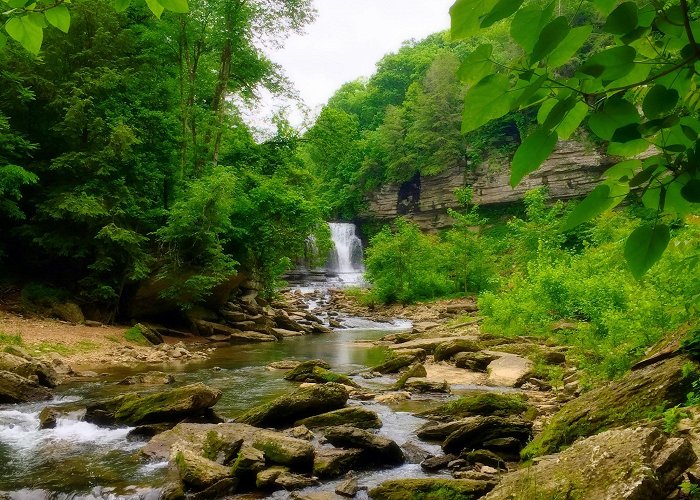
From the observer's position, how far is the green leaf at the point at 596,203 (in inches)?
31.8

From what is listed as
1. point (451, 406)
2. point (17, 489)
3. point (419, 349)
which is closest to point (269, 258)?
point (419, 349)

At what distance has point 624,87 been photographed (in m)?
0.77

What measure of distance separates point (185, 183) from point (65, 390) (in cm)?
1017

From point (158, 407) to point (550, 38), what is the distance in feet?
26.3

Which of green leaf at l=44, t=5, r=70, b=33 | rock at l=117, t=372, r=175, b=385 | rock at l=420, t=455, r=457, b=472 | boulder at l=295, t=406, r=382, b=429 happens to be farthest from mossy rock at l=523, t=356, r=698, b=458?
rock at l=117, t=372, r=175, b=385

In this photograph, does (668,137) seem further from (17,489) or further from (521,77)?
(17,489)

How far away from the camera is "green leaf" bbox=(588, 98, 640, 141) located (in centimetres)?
76

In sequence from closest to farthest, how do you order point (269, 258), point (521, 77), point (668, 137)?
point (521, 77), point (668, 137), point (269, 258)

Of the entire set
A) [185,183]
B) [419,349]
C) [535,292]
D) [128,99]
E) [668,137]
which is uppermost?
[128,99]

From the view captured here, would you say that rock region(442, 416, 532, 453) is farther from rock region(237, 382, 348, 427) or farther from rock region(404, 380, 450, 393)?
rock region(404, 380, 450, 393)

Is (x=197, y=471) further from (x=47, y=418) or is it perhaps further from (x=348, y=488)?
(x=47, y=418)

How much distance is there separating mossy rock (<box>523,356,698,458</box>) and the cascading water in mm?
32297

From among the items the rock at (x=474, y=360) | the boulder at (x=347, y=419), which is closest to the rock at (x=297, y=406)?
the boulder at (x=347, y=419)

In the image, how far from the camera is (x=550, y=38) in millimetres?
705
